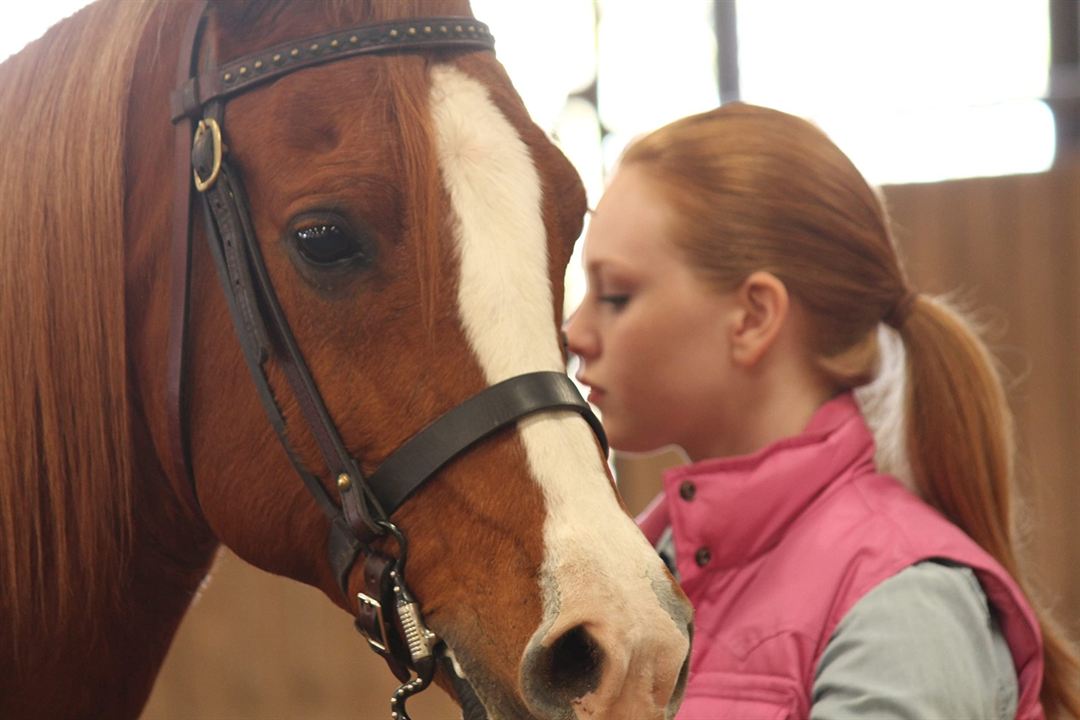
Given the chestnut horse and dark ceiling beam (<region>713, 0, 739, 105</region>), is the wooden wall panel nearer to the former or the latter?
dark ceiling beam (<region>713, 0, 739, 105</region>)

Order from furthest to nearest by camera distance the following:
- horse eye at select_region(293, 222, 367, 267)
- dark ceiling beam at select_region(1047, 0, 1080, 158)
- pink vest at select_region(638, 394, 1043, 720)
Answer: dark ceiling beam at select_region(1047, 0, 1080, 158)
pink vest at select_region(638, 394, 1043, 720)
horse eye at select_region(293, 222, 367, 267)

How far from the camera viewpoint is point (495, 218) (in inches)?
29.9

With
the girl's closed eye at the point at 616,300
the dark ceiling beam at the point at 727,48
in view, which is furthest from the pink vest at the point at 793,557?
the dark ceiling beam at the point at 727,48

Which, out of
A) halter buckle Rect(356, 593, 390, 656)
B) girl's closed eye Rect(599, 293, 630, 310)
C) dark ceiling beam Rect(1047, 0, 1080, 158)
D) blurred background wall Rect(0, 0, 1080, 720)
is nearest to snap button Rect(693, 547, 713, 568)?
girl's closed eye Rect(599, 293, 630, 310)

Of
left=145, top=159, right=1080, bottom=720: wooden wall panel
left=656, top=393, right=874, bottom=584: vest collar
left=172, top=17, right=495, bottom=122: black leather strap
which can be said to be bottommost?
left=145, top=159, right=1080, bottom=720: wooden wall panel

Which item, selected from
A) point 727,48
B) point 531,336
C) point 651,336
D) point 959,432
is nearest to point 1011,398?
point 727,48

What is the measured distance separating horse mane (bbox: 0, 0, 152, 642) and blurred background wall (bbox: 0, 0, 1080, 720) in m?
1.91

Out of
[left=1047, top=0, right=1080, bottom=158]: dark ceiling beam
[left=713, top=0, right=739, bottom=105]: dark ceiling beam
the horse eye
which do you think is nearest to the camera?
the horse eye

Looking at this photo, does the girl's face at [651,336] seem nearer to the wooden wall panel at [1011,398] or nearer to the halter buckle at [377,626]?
the halter buckle at [377,626]

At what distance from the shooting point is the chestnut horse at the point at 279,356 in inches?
27.9

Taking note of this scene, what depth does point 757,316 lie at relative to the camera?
104cm

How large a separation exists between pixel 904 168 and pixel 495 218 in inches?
95.0

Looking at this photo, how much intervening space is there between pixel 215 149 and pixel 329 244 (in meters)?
0.12

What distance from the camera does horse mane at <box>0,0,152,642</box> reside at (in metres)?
0.81
